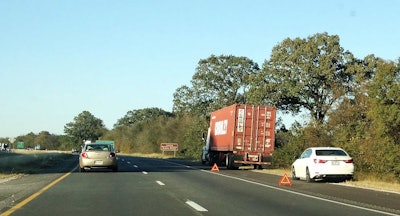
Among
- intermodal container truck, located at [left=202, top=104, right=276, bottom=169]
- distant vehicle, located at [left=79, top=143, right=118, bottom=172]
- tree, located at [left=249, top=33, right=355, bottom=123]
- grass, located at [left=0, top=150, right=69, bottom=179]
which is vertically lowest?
grass, located at [left=0, top=150, right=69, bottom=179]

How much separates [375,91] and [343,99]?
635 inches

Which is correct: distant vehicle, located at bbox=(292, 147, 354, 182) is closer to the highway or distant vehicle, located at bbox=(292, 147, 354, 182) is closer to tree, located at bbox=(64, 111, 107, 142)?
the highway

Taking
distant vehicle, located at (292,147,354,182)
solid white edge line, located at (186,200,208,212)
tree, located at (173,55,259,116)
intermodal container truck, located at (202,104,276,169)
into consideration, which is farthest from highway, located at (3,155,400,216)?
tree, located at (173,55,259,116)

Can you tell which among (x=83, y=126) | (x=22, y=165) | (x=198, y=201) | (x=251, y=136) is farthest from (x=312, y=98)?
(x=83, y=126)

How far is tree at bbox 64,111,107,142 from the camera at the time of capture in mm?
186950

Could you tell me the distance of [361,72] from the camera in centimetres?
5162

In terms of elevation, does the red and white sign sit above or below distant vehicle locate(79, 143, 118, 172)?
above

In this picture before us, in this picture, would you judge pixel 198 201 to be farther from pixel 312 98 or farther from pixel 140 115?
pixel 140 115

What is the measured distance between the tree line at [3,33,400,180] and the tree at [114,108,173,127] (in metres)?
47.5

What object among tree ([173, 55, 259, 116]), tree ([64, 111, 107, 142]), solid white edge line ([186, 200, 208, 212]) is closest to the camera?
solid white edge line ([186, 200, 208, 212])

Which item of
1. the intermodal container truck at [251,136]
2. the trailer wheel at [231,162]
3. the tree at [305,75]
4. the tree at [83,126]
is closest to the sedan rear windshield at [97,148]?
the trailer wheel at [231,162]

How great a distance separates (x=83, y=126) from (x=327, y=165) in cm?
17815

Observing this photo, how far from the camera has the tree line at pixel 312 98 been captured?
2633cm

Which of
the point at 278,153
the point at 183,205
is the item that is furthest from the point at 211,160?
the point at 183,205
